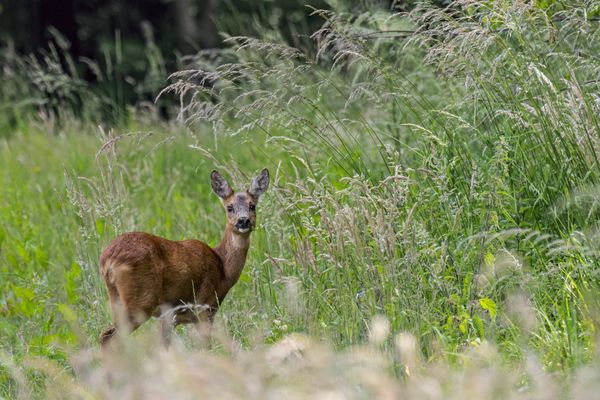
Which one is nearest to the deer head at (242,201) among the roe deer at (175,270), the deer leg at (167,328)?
the roe deer at (175,270)

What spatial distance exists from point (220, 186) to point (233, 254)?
1.26 ft

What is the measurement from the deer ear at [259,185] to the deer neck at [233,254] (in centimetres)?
22

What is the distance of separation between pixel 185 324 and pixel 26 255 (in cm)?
140

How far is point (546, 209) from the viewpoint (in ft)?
17.5

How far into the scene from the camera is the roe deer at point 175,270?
550 cm

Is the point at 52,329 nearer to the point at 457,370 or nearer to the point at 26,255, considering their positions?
the point at 26,255

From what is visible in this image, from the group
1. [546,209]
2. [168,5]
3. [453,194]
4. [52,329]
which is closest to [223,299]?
[52,329]

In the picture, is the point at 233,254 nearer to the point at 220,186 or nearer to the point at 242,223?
the point at 242,223

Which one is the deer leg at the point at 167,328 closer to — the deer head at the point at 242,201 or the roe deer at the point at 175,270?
the roe deer at the point at 175,270

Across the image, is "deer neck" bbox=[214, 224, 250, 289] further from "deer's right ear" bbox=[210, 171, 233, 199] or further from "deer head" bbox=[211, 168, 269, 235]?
"deer's right ear" bbox=[210, 171, 233, 199]

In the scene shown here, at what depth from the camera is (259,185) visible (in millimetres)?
6254

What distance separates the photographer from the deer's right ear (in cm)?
626

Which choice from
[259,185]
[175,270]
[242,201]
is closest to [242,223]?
[242,201]

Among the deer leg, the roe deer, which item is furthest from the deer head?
the deer leg
